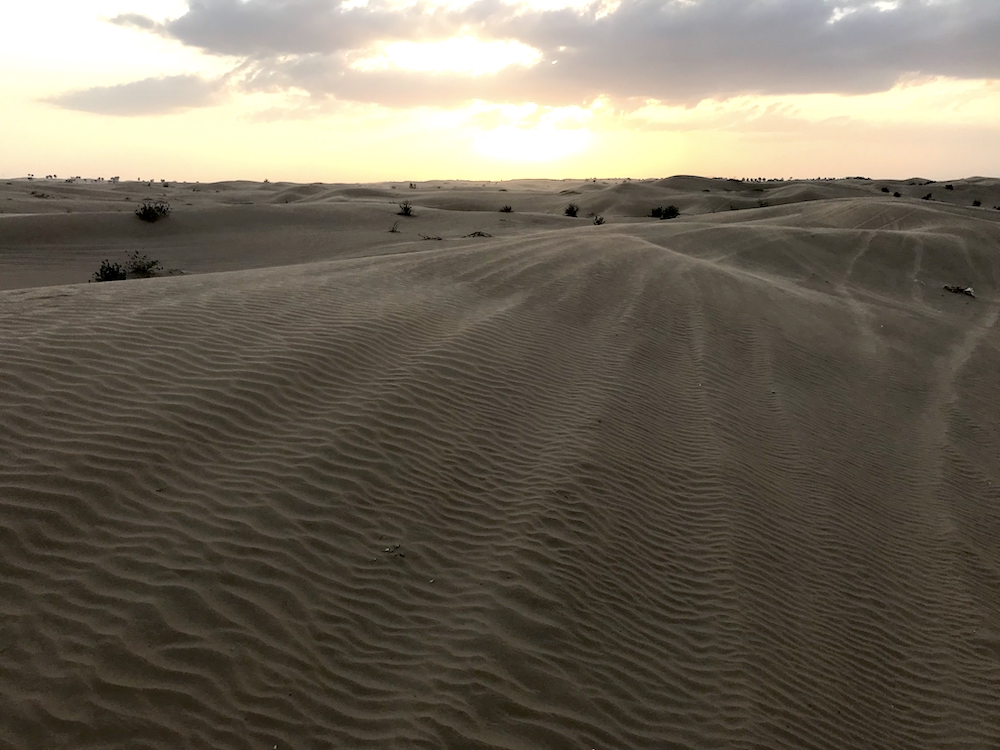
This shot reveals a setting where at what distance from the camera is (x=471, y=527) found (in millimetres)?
5004

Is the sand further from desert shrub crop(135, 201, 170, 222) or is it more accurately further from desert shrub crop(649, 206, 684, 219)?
desert shrub crop(649, 206, 684, 219)

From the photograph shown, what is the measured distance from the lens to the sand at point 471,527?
360 centimetres

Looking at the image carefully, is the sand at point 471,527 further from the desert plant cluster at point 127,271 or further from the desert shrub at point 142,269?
the desert shrub at point 142,269

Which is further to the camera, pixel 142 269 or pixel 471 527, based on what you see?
pixel 142 269

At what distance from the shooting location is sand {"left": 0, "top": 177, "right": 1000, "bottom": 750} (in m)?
3.60

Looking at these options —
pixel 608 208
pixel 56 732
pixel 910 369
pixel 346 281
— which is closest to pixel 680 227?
pixel 910 369

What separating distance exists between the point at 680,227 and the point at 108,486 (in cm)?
1893

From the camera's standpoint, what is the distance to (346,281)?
1004cm

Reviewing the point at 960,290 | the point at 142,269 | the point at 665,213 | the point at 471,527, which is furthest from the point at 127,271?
the point at 665,213

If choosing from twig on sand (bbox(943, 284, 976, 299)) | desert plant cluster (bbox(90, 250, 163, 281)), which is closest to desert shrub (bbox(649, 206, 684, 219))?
twig on sand (bbox(943, 284, 976, 299))

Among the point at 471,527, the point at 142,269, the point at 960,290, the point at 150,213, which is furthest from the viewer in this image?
the point at 150,213

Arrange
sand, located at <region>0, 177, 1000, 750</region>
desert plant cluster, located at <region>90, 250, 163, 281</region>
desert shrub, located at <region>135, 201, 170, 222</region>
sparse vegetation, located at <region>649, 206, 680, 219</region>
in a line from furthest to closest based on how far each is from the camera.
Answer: sparse vegetation, located at <region>649, 206, 680, 219</region>
desert shrub, located at <region>135, 201, 170, 222</region>
desert plant cluster, located at <region>90, 250, 163, 281</region>
sand, located at <region>0, 177, 1000, 750</region>

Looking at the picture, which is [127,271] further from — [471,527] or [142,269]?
[471,527]

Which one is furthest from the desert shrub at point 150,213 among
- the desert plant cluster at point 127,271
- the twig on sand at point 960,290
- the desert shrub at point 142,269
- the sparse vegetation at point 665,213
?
the twig on sand at point 960,290
